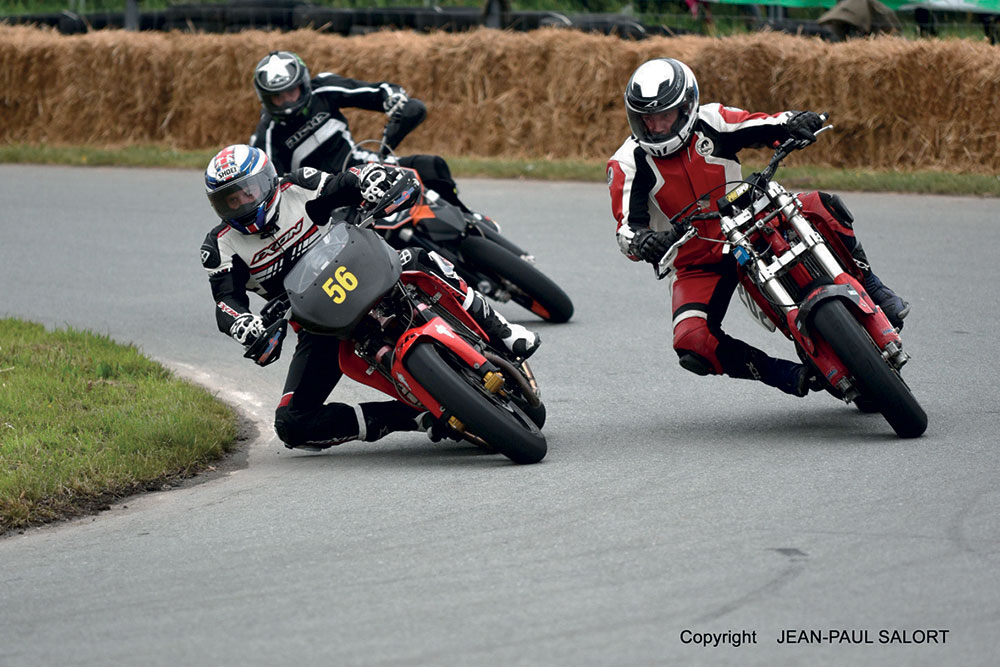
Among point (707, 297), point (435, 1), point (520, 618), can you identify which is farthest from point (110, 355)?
point (435, 1)

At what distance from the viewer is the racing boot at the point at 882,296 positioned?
6098 millimetres

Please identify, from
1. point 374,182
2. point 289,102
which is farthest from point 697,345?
point 289,102

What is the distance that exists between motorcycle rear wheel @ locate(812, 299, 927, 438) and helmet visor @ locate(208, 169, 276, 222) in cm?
262

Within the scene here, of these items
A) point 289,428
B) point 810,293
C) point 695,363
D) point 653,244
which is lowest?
point 289,428

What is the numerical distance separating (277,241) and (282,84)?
9.03ft

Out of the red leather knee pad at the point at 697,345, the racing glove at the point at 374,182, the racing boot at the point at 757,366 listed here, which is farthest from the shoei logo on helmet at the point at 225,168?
the racing boot at the point at 757,366

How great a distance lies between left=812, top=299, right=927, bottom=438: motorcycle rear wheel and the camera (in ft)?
18.0

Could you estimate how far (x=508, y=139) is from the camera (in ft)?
52.7

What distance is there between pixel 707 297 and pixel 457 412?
1.47 meters

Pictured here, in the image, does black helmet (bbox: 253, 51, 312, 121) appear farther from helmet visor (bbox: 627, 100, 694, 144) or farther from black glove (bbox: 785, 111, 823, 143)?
black glove (bbox: 785, 111, 823, 143)

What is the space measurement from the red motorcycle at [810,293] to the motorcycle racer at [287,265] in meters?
0.92

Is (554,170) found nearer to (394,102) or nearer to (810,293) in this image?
(394,102)

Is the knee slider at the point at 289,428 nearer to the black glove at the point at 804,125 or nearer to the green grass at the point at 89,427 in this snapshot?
the green grass at the point at 89,427

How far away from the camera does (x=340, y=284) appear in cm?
576
